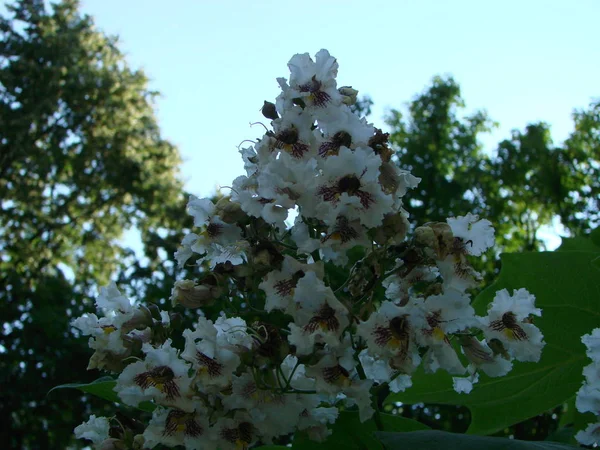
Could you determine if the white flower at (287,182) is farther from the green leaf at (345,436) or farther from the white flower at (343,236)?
the green leaf at (345,436)

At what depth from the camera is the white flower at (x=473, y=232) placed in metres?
1.38

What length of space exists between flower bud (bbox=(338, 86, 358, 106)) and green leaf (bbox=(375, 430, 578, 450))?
2.32 ft

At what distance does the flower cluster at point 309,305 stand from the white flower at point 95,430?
247mm

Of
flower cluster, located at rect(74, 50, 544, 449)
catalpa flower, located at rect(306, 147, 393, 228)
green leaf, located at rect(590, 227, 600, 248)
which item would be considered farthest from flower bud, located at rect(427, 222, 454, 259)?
green leaf, located at rect(590, 227, 600, 248)

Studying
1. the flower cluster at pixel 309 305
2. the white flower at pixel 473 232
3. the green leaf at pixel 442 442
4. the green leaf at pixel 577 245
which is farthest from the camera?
the green leaf at pixel 577 245

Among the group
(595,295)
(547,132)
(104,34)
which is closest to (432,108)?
(547,132)

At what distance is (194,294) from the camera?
144 centimetres

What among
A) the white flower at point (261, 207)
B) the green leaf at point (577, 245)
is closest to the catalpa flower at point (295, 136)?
the white flower at point (261, 207)

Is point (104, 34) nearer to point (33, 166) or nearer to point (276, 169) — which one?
point (33, 166)

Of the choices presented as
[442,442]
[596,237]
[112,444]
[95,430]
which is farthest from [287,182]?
[596,237]

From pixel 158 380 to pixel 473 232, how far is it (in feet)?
2.25

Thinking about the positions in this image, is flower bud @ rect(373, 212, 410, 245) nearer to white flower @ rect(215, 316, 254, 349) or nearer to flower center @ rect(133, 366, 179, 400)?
white flower @ rect(215, 316, 254, 349)

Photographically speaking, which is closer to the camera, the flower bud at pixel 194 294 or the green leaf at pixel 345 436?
the green leaf at pixel 345 436

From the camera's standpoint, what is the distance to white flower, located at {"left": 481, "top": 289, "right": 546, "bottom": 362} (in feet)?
4.62
